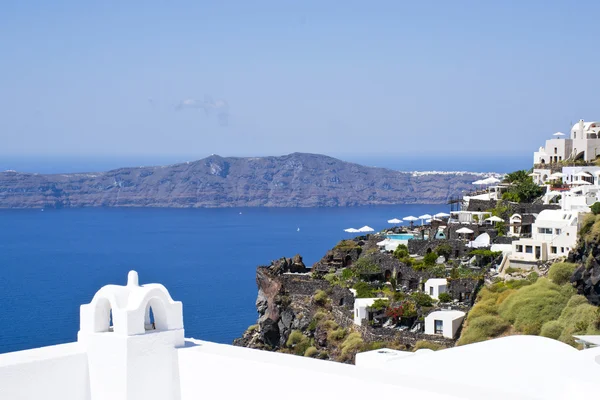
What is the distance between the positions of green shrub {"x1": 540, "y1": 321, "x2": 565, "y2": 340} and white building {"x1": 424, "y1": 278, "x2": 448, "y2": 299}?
6085 mm

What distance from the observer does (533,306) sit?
76.2ft

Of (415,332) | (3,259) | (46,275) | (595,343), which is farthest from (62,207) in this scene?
(595,343)

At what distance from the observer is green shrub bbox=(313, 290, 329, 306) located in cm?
3126

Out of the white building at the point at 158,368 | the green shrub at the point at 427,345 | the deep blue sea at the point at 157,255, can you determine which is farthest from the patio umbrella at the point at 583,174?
the white building at the point at 158,368

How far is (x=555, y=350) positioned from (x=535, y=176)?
111 feet

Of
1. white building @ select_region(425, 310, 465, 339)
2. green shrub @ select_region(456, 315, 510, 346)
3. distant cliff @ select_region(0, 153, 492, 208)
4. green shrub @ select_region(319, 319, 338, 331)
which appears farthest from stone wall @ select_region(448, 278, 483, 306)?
distant cliff @ select_region(0, 153, 492, 208)

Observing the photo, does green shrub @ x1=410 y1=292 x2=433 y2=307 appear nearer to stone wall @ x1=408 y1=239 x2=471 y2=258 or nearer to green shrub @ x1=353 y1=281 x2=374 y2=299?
green shrub @ x1=353 y1=281 x2=374 y2=299

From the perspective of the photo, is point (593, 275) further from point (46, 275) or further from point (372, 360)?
point (46, 275)

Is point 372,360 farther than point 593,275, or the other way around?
point 593,275

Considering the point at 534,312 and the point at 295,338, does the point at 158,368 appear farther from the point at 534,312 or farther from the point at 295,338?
the point at 295,338

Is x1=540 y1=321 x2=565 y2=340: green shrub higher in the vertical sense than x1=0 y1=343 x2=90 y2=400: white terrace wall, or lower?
lower

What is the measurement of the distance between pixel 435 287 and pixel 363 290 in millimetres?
2598

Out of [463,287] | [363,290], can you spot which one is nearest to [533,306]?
[463,287]

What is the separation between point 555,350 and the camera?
832 cm
